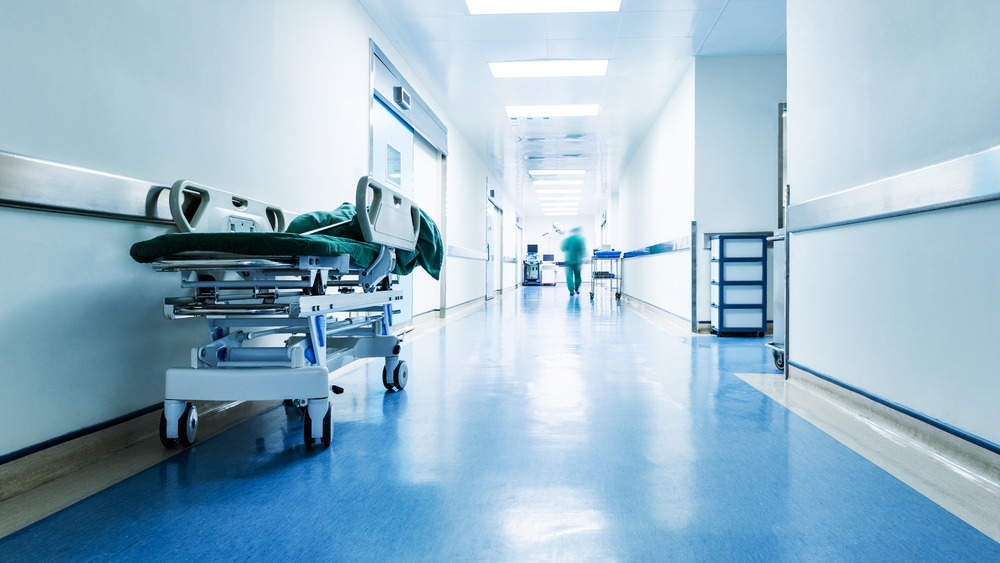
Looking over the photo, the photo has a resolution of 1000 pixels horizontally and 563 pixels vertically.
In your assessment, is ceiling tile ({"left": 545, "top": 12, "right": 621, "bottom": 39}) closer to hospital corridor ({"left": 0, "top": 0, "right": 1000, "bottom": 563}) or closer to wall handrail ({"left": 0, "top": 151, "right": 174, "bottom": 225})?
hospital corridor ({"left": 0, "top": 0, "right": 1000, "bottom": 563})

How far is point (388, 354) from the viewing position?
94.0 inches

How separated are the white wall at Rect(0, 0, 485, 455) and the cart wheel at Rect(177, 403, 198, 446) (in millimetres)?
230

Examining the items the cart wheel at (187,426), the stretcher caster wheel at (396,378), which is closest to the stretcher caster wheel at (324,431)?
the cart wheel at (187,426)

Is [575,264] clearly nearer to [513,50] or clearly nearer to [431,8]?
[513,50]

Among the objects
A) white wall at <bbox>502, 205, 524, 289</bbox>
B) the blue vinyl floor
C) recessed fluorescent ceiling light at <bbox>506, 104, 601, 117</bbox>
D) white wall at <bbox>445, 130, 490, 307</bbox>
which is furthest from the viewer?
white wall at <bbox>502, 205, 524, 289</bbox>

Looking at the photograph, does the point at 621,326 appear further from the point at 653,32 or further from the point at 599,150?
the point at 599,150

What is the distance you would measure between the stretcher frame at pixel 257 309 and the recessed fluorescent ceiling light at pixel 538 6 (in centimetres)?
249

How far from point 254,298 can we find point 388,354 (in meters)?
0.73

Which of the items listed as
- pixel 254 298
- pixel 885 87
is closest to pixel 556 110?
pixel 885 87

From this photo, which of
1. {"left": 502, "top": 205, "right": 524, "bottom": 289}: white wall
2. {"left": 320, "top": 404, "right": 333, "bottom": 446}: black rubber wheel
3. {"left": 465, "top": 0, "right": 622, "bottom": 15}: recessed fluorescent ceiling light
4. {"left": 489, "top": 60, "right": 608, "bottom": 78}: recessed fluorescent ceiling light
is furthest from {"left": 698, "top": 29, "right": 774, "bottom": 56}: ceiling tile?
{"left": 502, "top": 205, "right": 524, "bottom": 289}: white wall

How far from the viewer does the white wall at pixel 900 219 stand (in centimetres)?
146

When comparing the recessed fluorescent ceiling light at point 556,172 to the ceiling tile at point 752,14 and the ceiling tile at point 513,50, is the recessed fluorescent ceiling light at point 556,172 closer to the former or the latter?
the ceiling tile at point 513,50

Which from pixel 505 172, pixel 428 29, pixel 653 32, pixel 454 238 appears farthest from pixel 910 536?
pixel 505 172

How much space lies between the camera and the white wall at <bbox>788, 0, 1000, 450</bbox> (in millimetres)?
1456
